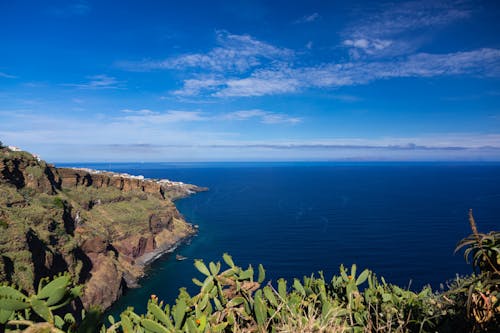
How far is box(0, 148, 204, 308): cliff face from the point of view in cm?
4475

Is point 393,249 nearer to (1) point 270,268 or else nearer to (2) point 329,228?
(2) point 329,228

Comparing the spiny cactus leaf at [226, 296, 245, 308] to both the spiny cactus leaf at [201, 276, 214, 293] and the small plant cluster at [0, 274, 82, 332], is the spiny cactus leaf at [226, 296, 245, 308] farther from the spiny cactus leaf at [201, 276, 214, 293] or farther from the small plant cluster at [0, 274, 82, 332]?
the small plant cluster at [0, 274, 82, 332]

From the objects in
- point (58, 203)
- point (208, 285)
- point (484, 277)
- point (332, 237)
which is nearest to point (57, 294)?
point (208, 285)

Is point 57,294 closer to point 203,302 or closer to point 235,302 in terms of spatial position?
point 203,302

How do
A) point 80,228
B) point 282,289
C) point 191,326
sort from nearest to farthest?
point 191,326 < point 282,289 < point 80,228

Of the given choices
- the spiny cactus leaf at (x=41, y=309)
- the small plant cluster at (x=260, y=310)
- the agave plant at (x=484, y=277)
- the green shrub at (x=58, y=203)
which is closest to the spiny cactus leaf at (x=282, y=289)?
the small plant cluster at (x=260, y=310)

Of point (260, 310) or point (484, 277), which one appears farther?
point (260, 310)

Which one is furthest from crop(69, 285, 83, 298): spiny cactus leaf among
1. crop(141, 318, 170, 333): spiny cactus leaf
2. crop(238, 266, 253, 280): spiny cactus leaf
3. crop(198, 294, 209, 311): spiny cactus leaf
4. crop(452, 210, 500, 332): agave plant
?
crop(452, 210, 500, 332): agave plant

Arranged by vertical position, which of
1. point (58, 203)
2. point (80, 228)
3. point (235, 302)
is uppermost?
point (235, 302)

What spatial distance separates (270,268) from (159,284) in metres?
24.8

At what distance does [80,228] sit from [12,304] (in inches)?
3010

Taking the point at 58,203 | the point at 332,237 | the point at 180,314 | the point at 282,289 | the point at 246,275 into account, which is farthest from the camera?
the point at 332,237

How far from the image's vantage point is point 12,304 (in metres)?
3.53

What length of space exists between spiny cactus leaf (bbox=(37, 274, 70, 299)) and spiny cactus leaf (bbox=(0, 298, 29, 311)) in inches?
6.5
